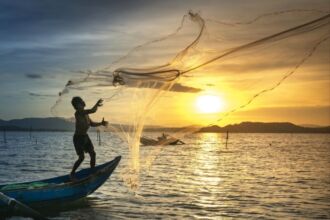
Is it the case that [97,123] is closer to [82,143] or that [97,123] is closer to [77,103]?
[82,143]

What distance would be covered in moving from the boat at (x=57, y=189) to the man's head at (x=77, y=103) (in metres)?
3.07

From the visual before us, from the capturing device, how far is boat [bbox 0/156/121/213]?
56.3 ft

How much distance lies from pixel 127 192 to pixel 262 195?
283 inches

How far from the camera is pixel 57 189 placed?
59.3ft

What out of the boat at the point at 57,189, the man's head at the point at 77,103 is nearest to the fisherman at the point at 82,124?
the man's head at the point at 77,103

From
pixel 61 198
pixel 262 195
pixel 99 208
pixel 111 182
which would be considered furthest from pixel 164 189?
pixel 61 198

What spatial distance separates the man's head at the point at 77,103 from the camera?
17.4m

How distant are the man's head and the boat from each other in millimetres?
3068

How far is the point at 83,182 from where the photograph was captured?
19.0 metres

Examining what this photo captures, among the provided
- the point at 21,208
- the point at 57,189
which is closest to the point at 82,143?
the point at 57,189

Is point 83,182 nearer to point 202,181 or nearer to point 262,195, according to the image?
point 262,195

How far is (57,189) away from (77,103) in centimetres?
330

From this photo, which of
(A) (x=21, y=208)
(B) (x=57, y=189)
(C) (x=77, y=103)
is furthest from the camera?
(B) (x=57, y=189)

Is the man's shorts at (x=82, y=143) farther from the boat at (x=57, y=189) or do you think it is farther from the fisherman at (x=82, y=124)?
the boat at (x=57, y=189)
